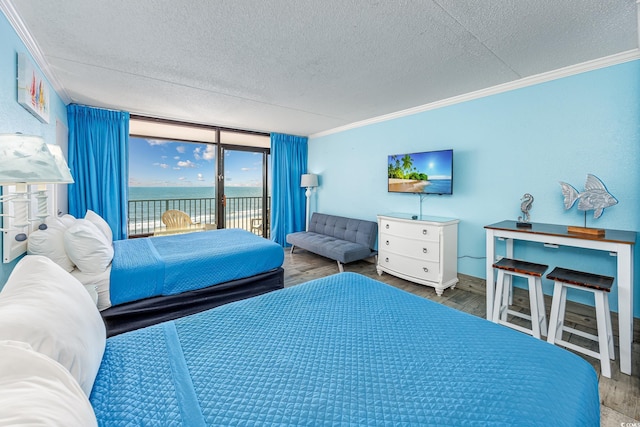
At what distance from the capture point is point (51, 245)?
2.05 m

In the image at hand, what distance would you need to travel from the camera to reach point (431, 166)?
3.59 m

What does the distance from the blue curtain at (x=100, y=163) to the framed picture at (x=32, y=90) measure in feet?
4.19

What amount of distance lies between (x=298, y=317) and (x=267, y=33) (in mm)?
1987

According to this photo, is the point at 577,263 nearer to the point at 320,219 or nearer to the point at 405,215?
the point at 405,215

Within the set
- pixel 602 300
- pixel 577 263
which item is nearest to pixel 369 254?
pixel 577 263

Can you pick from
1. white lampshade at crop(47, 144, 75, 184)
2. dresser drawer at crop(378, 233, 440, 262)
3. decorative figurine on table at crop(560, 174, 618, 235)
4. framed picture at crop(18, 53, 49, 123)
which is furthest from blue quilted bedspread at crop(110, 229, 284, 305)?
decorative figurine on table at crop(560, 174, 618, 235)

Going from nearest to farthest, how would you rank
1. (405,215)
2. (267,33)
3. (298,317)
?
(298,317), (267,33), (405,215)

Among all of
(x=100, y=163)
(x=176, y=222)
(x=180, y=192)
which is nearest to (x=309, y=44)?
(x=100, y=163)

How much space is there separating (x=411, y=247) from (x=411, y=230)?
8.5 inches

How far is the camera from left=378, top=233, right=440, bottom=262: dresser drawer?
3.31m

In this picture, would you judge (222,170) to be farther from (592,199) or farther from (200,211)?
(592,199)

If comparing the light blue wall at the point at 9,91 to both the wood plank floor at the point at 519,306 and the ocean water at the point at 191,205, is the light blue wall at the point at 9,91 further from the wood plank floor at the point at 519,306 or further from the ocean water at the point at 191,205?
the ocean water at the point at 191,205

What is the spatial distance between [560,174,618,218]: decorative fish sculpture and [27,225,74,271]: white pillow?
417cm

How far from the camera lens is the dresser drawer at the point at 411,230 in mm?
3301
